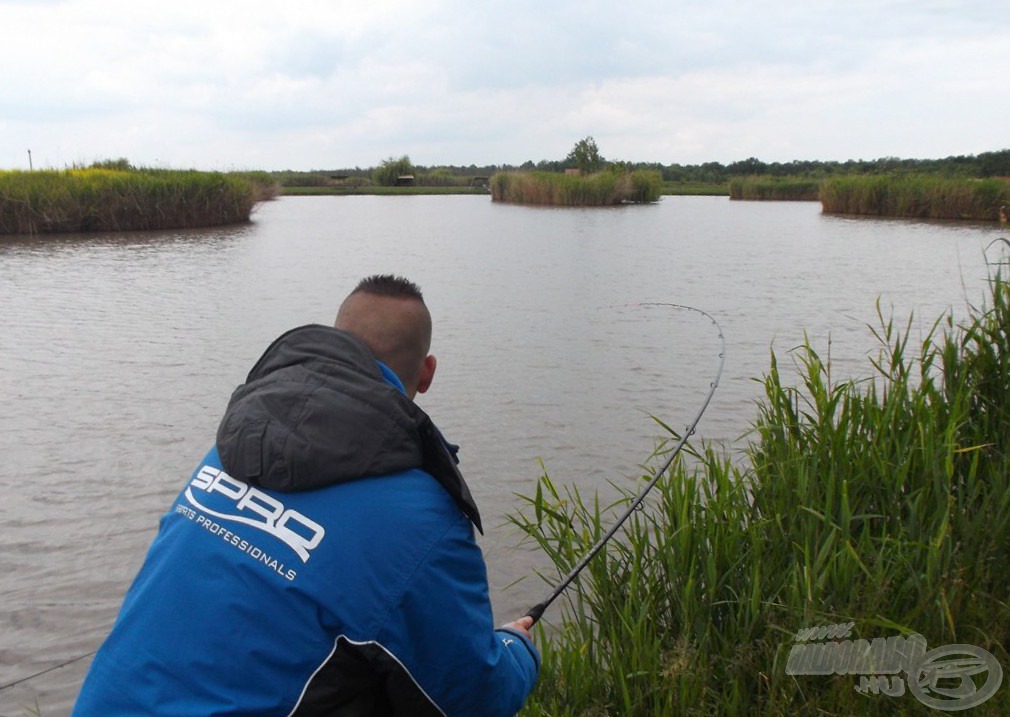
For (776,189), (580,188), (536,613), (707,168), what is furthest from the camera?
(707,168)

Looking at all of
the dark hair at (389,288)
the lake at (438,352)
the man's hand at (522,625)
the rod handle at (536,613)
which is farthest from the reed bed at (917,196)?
the dark hair at (389,288)

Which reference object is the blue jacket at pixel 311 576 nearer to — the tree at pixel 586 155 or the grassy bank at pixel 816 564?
the grassy bank at pixel 816 564

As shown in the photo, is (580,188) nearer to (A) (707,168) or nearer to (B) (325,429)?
(B) (325,429)

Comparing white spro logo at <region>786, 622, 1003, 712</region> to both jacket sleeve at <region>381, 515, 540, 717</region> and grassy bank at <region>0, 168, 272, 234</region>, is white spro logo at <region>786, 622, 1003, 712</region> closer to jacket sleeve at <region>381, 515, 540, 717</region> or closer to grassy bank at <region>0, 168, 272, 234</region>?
jacket sleeve at <region>381, 515, 540, 717</region>

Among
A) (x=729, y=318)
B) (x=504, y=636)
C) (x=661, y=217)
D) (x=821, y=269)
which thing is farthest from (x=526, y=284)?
(x=661, y=217)

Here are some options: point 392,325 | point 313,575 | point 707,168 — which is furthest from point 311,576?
point 707,168

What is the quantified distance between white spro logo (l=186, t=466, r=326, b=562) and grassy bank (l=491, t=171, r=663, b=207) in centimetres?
3871

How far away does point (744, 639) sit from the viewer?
2938 mm

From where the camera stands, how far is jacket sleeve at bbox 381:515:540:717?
1.67 meters

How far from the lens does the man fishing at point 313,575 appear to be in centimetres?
156

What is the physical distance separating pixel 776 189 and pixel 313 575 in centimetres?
5369

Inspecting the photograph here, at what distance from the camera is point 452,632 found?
172 centimetres

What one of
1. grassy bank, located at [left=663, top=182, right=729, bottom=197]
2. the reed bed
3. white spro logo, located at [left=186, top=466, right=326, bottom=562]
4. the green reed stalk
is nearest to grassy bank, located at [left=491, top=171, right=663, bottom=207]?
the green reed stalk

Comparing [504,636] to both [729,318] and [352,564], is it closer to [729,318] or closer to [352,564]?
[352,564]
